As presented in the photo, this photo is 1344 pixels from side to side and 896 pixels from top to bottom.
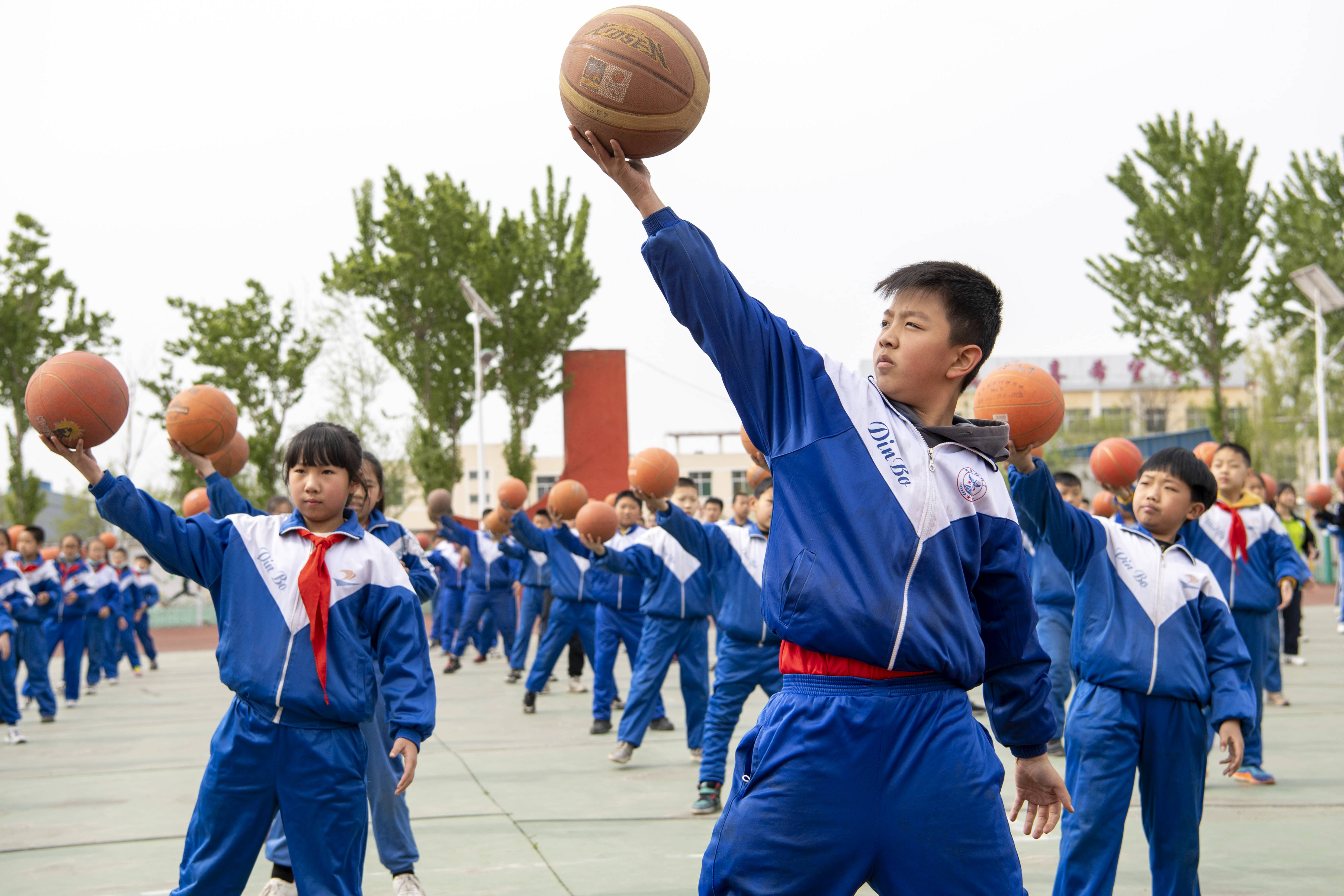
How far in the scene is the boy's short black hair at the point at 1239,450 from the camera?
8.24 m

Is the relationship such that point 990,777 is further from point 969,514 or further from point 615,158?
point 615,158

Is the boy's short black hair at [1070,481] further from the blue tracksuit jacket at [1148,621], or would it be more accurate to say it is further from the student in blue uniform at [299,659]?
the student in blue uniform at [299,659]

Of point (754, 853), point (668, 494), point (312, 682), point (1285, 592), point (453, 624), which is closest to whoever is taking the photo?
point (754, 853)

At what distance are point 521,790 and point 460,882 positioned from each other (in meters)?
2.32

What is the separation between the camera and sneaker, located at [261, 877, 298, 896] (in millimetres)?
5199

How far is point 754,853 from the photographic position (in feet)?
8.19

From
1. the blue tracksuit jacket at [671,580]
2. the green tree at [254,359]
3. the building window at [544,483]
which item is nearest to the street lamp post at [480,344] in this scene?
the green tree at [254,359]

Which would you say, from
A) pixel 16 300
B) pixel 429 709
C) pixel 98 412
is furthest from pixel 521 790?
pixel 16 300

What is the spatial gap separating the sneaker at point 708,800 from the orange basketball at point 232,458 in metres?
3.21

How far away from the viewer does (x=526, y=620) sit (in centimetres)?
1534

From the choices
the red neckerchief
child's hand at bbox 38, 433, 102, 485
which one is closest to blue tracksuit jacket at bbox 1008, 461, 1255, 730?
the red neckerchief

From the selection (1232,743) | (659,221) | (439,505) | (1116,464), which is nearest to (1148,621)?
(1232,743)

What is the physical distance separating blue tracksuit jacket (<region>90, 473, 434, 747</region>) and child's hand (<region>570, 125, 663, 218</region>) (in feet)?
6.78

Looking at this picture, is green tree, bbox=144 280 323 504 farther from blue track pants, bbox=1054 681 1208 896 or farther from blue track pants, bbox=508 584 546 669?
blue track pants, bbox=1054 681 1208 896
